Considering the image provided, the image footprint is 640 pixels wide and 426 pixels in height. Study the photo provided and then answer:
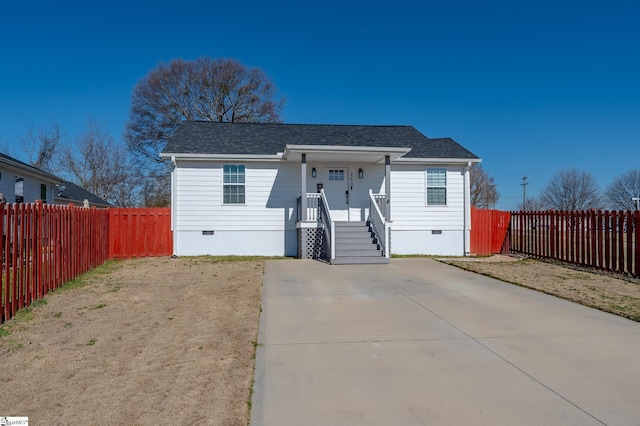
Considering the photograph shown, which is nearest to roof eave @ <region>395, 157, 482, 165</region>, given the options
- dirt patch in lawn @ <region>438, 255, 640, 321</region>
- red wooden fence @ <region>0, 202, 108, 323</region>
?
dirt patch in lawn @ <region>438, 255, 640, 321</region>

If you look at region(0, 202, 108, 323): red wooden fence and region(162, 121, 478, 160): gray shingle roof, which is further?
region(162, 121, 478, 160): gray shingle roof

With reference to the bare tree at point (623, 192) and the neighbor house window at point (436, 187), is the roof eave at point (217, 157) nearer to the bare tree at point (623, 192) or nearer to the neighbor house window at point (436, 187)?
the neighbor house window at point (436, 187)

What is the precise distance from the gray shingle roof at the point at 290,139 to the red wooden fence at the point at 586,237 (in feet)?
10.9

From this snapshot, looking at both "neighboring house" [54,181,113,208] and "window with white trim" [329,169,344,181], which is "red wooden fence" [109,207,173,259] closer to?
"window with white trim" [329,169,344,181]

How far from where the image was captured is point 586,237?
11.0 meters

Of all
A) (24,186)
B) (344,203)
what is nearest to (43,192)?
(24,186)

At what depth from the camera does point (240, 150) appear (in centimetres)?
1397

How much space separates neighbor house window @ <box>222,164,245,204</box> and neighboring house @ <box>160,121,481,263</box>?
0.03 metres

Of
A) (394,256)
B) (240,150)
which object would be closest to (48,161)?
(240,150)

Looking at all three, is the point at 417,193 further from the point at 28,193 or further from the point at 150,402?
the point at 28,193

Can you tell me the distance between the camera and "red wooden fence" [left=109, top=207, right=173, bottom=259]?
13883 mm

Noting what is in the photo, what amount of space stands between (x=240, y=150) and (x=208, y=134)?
6.85 ft

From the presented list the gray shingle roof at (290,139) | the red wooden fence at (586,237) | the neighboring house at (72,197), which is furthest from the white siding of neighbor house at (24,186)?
the red wooden fence at (586,237)

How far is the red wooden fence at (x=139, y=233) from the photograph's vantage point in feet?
45.5
